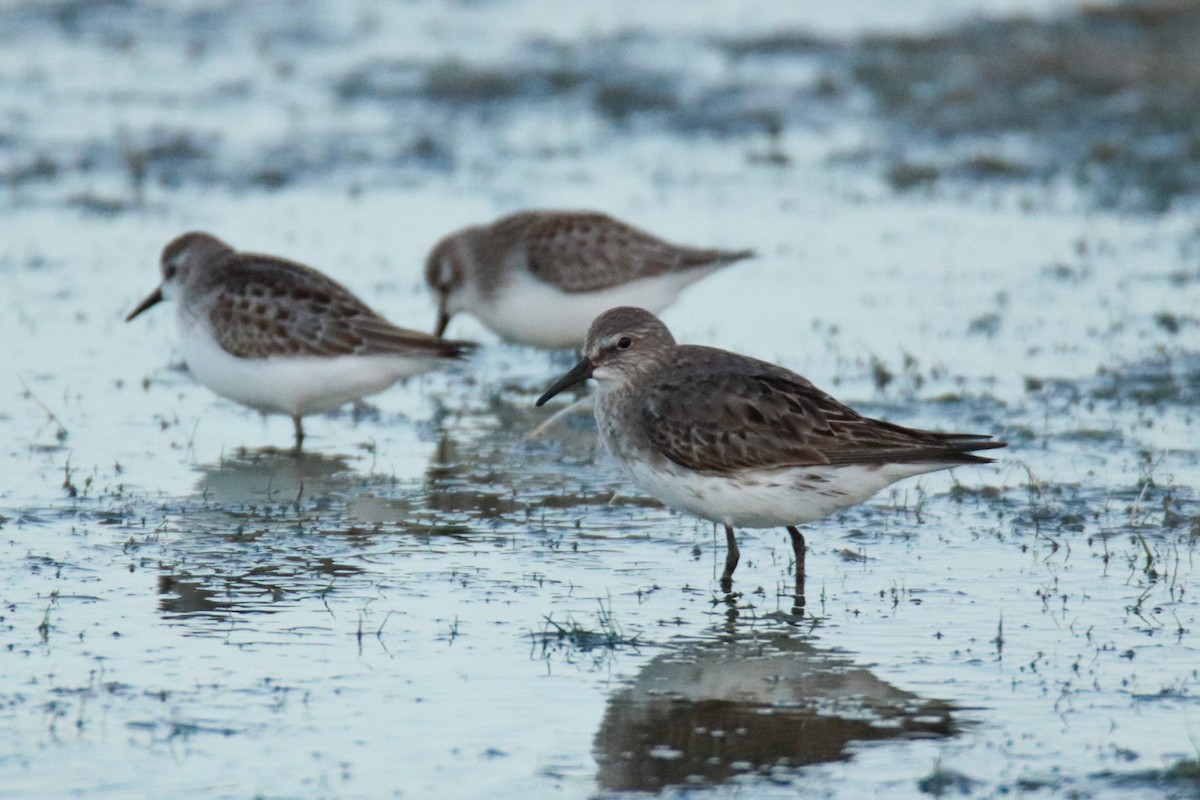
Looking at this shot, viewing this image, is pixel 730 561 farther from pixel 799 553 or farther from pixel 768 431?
pixel 768 431

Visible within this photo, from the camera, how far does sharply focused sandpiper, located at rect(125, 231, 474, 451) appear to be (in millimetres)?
11594

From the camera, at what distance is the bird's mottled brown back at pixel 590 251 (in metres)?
14.1

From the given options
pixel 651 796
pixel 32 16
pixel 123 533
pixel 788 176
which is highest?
pixel 32 16

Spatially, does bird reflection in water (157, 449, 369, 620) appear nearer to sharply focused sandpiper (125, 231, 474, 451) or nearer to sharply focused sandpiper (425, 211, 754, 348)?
sharply focused sandpiper (125, 231, 474, 451)

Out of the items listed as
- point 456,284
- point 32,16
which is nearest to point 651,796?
point 456,284

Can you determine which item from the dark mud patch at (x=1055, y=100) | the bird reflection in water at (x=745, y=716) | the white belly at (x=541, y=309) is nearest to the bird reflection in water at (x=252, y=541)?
the bird reflection in water at (x=745, y=716)

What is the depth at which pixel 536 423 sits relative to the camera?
41.0 feet

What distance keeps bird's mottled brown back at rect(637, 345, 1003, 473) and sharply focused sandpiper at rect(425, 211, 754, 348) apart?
4778 mm

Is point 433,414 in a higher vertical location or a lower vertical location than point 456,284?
lower

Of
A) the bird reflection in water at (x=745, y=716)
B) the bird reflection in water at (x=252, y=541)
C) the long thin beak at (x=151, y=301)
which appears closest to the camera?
the bird reflection in water at (x=745, y=716)

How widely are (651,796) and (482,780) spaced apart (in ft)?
2.03

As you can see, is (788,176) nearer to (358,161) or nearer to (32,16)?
(358,161)

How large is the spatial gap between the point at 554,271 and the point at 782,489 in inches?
218

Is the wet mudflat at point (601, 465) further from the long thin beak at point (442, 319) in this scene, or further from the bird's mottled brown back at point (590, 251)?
the bird's mottled brown back at point (590, 251)
